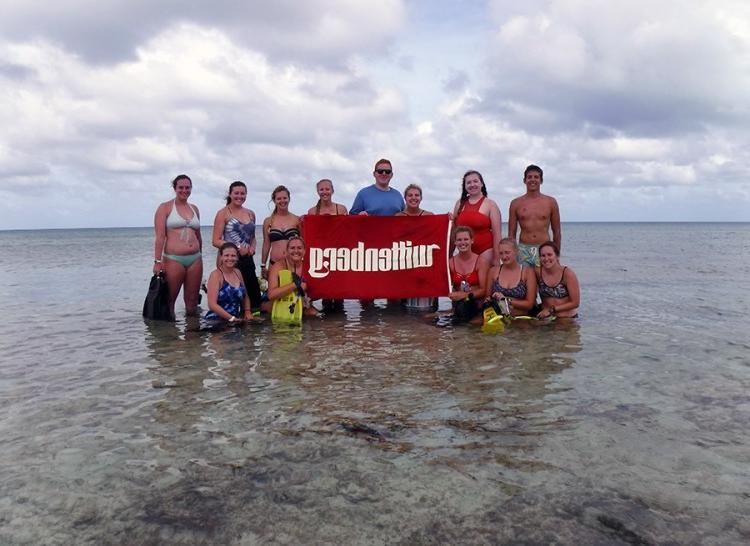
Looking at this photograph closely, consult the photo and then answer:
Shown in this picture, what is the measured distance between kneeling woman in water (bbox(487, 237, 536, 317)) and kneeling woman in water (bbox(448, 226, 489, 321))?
0.32 metres

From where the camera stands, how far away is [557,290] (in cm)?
835

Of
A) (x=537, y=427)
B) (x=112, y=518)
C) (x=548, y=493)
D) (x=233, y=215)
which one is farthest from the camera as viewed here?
(x=233, y=215)

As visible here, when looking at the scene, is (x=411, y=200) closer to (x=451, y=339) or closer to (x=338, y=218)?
(x=338, y=218)

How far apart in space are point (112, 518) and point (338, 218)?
6.54m

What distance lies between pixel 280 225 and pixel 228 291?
1.34m

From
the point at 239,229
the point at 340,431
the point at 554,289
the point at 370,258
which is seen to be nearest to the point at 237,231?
the point at 239,229

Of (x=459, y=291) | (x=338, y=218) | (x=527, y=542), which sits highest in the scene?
(x=338, y=218)

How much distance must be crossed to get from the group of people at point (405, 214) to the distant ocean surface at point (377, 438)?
83cm

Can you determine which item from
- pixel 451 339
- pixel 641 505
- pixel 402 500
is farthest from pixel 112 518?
pixel 451 339

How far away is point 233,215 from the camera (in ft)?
28.2

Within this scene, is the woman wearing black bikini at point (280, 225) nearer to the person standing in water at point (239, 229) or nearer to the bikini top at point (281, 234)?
the bikini top at point (281, 234)

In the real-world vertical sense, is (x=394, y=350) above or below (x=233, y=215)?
below

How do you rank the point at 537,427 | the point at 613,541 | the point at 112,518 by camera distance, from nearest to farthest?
1. the point at 613,541
2. the point at 112,518
3. the point at 537,427

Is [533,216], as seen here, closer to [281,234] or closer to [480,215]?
[480,215]
